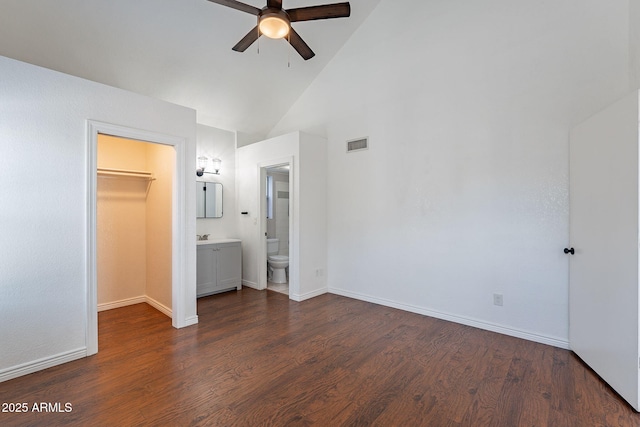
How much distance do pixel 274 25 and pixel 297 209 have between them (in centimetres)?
247

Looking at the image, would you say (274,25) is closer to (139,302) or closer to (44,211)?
(44,211)

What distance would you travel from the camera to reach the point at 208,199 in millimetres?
4887

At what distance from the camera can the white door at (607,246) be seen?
6.63ft

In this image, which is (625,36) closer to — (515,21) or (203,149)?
(515,21)

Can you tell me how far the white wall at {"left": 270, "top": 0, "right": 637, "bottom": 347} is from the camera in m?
2.84

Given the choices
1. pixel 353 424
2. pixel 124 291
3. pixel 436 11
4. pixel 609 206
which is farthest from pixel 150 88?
pixel 609 206

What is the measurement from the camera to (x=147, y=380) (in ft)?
7.52

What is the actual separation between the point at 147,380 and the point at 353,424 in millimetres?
1611

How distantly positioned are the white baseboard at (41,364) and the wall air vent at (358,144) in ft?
12.6

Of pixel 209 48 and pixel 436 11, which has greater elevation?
pixel 436 11

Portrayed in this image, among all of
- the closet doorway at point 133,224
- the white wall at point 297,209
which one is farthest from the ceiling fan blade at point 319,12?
the closet doorway at point 133,224

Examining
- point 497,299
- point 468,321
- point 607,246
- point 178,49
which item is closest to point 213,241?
point 178,49

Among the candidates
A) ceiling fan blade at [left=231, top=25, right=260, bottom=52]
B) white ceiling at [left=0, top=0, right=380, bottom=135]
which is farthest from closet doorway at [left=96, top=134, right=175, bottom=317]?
ceiling fan blade at [left=231, top=25, right=260, bottom=52]

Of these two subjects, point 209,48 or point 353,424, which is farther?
point 209,48
